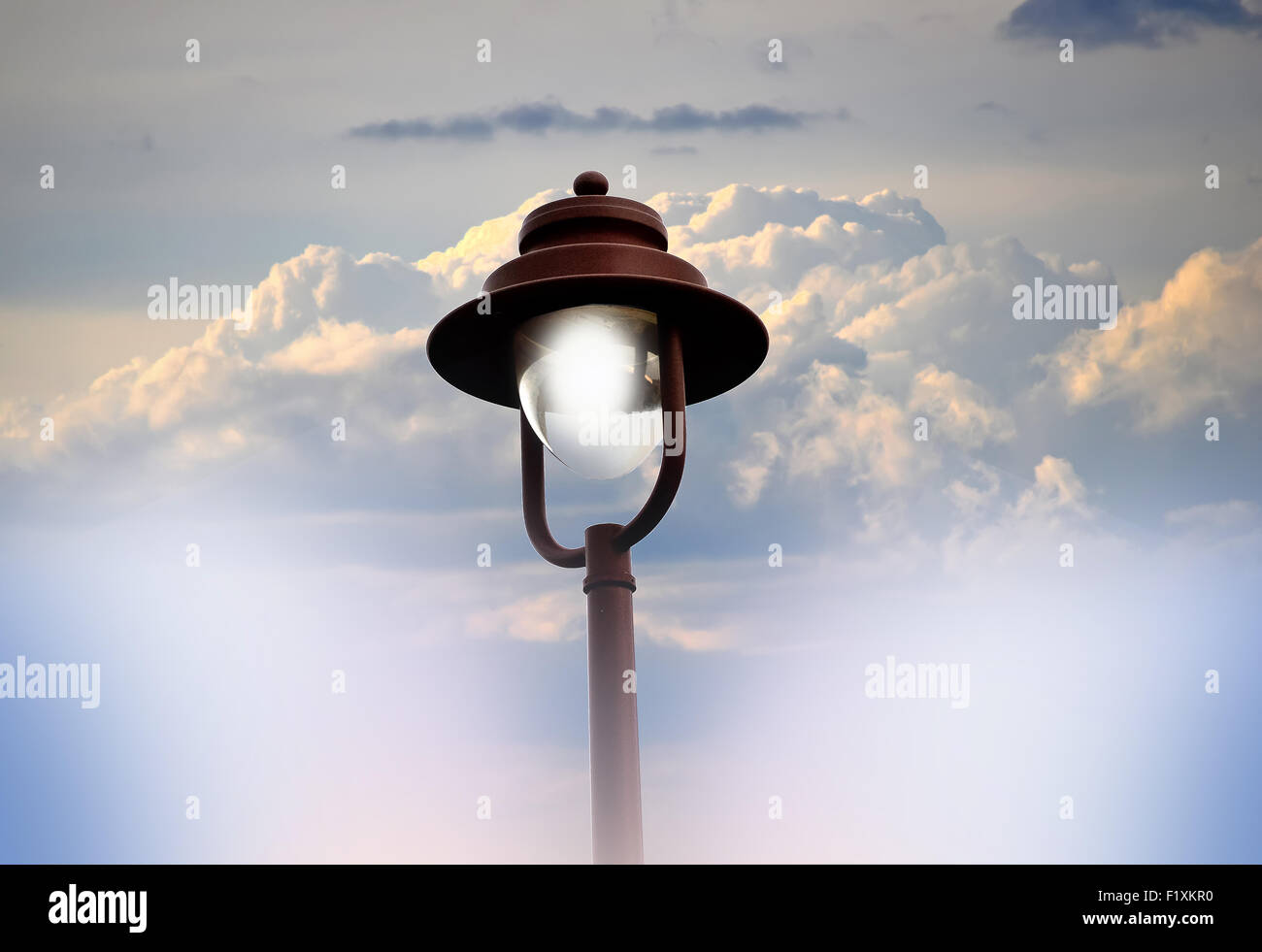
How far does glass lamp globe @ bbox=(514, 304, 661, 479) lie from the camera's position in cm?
489

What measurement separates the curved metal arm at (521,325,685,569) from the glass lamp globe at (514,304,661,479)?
99mm

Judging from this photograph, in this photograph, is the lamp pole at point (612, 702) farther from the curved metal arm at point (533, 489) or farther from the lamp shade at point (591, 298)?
the lamp shade at point (591, 298)

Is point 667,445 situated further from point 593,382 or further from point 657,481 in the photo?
point 593,382

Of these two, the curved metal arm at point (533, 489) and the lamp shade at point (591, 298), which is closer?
the lamp shade at point (591, 298)

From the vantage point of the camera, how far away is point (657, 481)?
477 centimetres

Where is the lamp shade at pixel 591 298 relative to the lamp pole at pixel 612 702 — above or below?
above

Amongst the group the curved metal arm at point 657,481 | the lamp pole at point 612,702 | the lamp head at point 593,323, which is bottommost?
the lamp pole at point 612,702

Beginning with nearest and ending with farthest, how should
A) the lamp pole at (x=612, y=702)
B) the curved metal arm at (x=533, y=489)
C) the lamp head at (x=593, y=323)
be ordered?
1. the lamp pole at (x=612, y=702)
2. the lamp head at (x=593, y=323)
3. the curved metal arm at (x=533, y=489)

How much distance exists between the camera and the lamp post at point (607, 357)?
474 centimetres

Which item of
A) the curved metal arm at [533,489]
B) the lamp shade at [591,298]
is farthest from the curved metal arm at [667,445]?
the curved metal arm at [533,489]

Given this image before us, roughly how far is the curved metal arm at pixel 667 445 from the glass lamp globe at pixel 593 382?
0.09m
